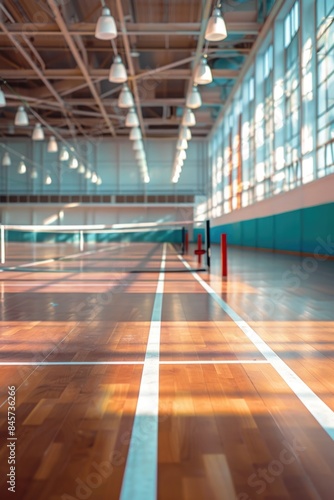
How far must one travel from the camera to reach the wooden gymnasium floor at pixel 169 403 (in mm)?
1936

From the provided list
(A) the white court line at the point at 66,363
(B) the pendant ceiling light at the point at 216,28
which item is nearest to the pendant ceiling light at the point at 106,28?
(B) the pendant ceiling light at the point at 216,28

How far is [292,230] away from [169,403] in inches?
734

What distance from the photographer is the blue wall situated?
16859 millimetres

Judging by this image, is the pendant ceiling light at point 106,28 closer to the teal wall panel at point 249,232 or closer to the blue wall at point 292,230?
the blue wall at point 292,230

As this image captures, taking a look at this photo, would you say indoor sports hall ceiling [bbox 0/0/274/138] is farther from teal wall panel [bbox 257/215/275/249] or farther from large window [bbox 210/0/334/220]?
teal wall panel [bbox 257/215/275/249]

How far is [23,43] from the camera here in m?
23.5

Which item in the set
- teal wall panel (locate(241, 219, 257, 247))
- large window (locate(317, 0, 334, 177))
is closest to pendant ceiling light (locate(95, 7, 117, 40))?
large window (locate(317, 0, 334, 177))

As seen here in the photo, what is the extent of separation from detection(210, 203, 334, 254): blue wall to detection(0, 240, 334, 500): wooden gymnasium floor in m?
11.1

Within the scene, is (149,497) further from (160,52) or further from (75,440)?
(160,52)

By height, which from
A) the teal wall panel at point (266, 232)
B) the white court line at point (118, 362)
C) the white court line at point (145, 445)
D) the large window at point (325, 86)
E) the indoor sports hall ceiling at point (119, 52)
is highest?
the indoor sports hall ceiling at point (119, 52)

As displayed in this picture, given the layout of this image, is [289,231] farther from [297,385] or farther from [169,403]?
[169,403]

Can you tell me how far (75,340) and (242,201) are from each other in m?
28.0

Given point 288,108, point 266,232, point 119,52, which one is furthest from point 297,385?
point 119,52

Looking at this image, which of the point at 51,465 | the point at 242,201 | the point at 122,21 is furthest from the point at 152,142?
the point at 51,465
